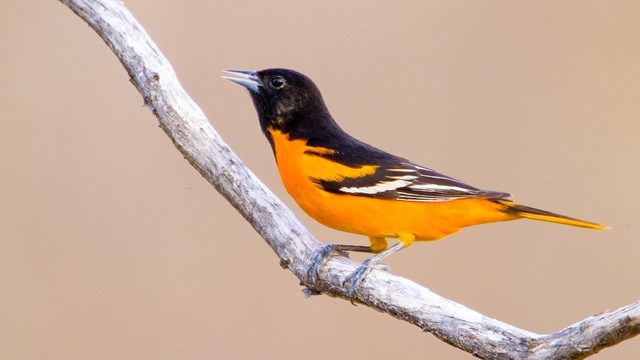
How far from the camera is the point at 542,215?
9.20 feet

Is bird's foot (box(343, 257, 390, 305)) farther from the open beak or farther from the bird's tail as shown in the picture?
the open beak

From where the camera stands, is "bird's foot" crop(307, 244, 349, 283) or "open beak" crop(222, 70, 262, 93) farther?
"open beak" crop(222, 70, 262, 93)

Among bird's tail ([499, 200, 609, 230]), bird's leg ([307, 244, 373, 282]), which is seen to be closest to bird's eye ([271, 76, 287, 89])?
bird's leg ([307, 244, 373, 282])

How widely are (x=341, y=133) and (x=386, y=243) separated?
0.51m

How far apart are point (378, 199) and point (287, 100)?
67 centimetres

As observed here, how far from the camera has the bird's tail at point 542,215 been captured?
9.07 ft

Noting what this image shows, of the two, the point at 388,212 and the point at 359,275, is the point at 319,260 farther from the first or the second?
the point at 388,212

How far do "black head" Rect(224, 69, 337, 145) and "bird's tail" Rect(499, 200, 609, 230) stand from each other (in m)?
0.84

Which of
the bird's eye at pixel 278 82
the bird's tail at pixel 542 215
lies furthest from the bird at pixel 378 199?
the bird's eye at pixel 278 82

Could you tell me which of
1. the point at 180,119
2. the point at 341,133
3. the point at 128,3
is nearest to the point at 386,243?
the point at 341,133

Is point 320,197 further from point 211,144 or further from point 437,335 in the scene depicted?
point 437,335

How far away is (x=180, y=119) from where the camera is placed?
9.70 feet

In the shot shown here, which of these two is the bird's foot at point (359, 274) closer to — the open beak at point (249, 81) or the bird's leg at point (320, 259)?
the bird's leg at point (320, 259)

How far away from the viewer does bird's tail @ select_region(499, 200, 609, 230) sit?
9.07 ft
